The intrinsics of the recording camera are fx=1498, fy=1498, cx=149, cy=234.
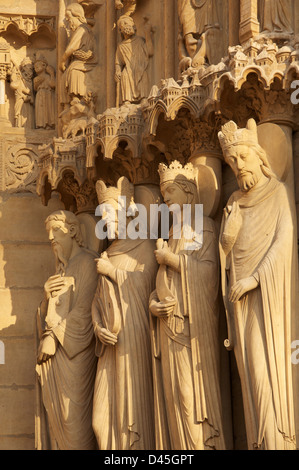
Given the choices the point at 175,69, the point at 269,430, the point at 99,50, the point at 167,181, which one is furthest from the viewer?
the point at 99,50

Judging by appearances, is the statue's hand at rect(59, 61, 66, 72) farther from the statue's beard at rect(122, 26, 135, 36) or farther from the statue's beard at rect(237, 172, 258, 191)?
the statue's beard at rect(237, 172, 258, 191)

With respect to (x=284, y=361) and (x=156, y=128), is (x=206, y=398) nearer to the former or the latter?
(x=284, y=361)

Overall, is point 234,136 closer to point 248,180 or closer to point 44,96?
point 248,180

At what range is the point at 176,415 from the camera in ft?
32.2

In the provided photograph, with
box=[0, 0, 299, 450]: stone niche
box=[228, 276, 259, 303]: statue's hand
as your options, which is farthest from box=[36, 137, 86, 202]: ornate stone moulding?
box=[228, 276, 259, 303]: statue's hand

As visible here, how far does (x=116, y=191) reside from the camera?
1073 cm

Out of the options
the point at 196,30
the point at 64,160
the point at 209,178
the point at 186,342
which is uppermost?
the point at 196,30

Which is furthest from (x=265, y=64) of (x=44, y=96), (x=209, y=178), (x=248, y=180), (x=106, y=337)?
(x=44, y=96)

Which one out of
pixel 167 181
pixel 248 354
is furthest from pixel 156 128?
pixel 248 354

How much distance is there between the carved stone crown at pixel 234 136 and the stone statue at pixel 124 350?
1123 mm

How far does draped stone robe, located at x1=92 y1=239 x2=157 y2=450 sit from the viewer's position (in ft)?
33.3

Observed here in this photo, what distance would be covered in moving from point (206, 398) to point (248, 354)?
50 cm

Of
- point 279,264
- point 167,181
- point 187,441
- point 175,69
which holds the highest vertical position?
point 175,69

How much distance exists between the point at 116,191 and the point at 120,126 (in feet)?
1.56
